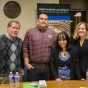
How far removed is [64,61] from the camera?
2.81 meters

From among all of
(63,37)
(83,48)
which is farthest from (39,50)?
(83,48)

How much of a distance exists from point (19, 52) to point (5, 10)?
210cm

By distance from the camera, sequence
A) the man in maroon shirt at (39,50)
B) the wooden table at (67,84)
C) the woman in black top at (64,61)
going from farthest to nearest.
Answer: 1. the man in maroon shirt at (39,50)
2. the woman in black top at (64,61)
3. the wooden table at (67,84)

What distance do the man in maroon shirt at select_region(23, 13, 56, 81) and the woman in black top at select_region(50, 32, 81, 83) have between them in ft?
0.50

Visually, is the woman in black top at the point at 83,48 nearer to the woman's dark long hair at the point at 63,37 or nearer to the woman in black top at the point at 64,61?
the woman in black top at the point at 64,61

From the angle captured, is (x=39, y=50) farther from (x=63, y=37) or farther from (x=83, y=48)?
(x=83, y=48)

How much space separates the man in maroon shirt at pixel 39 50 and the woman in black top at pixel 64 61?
0.50 ft

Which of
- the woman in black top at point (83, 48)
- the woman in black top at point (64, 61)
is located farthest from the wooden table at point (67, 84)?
the woman in black top at point (83, 48)

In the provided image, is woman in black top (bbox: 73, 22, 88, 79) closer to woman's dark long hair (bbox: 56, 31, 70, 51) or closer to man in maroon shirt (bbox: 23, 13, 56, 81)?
woman's dark long hair (bbox: 56, 31, 70, 51)

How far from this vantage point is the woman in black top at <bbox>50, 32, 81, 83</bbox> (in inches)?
111

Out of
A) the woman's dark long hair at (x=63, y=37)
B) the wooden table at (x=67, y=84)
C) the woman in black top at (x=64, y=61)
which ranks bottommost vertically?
the wooden table at (x=67, y=84)

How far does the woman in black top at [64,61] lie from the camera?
9.25 ft

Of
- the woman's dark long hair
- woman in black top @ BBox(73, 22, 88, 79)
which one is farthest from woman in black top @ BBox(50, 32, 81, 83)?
woman in black top @ BBox(73, 22, 88, 79)

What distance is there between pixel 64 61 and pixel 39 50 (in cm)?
45
